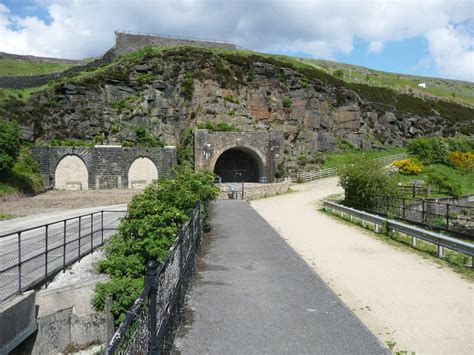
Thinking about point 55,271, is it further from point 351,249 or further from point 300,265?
point 351,249

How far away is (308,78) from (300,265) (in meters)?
43.1

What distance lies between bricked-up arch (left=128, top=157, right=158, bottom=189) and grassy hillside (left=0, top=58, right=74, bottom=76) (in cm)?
2844

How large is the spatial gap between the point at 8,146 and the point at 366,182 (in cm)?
2167

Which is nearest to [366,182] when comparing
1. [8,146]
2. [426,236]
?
[426,236]

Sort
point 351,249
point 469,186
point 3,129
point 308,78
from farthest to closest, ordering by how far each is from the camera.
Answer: point 308,78, point 469,186, point 3,129, point 351,249

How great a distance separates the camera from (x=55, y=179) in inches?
1272

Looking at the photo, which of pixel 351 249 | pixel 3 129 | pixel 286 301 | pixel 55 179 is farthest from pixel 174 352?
pixel 55 179

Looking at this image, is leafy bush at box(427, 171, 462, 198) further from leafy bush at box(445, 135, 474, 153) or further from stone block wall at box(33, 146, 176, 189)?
stone block wall at box(33, 146, 176, 189)

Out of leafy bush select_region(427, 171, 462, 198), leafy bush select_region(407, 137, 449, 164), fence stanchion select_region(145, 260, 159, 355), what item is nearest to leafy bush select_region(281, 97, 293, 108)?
leafy bush select_region(407, 137, 449, 164)

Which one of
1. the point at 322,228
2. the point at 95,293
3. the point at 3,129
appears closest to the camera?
the point at 95,293

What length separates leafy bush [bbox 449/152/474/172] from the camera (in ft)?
118

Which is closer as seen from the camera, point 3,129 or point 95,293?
point 95,293

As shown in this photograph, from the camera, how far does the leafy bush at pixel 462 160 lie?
3598 cm

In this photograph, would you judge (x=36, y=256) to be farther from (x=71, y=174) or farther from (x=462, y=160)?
(x=462, y=160)
